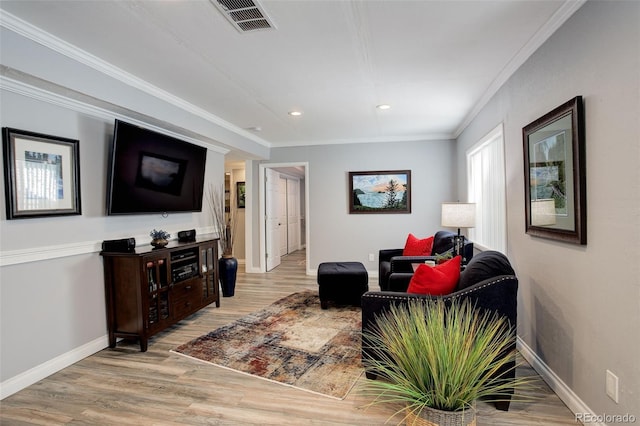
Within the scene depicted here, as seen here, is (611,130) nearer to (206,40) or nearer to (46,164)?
(206,40)

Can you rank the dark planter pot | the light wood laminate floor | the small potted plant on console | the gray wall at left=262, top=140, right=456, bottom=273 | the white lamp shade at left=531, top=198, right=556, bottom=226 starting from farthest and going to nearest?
the gray wall at left=262, top=140, right=456, bottom=273 < the dark planter pot < the small potted plant on console < the white lamp shade at left=531, top=198, right=556, bottom=226 < the light wood laminate floor

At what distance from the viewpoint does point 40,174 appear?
8.00 feet

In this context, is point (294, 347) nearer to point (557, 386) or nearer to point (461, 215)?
point (557, 386)

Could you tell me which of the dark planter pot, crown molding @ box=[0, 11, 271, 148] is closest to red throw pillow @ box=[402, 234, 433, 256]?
the dark planter pot

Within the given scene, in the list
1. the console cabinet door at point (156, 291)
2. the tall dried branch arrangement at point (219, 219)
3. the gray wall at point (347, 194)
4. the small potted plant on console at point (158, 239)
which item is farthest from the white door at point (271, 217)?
the console cabinet door at point (156, 291)

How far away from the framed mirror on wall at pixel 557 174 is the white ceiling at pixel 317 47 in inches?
24.4

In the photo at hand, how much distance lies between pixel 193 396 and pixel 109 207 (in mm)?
1784

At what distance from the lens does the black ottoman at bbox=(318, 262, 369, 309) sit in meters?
3.95

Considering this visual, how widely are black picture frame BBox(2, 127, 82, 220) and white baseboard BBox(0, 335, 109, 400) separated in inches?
44.1

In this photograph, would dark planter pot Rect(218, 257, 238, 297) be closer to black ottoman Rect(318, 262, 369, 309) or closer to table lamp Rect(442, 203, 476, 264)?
black ottoman Rect(318, 262, 369, 309)

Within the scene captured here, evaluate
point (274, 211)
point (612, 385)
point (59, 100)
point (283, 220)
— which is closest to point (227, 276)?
point (274, 211)

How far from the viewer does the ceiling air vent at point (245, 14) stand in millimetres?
1928

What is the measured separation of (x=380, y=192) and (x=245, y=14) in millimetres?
4165

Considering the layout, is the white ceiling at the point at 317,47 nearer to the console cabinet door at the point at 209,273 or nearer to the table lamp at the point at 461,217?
the table lamp at the point at 461,217
